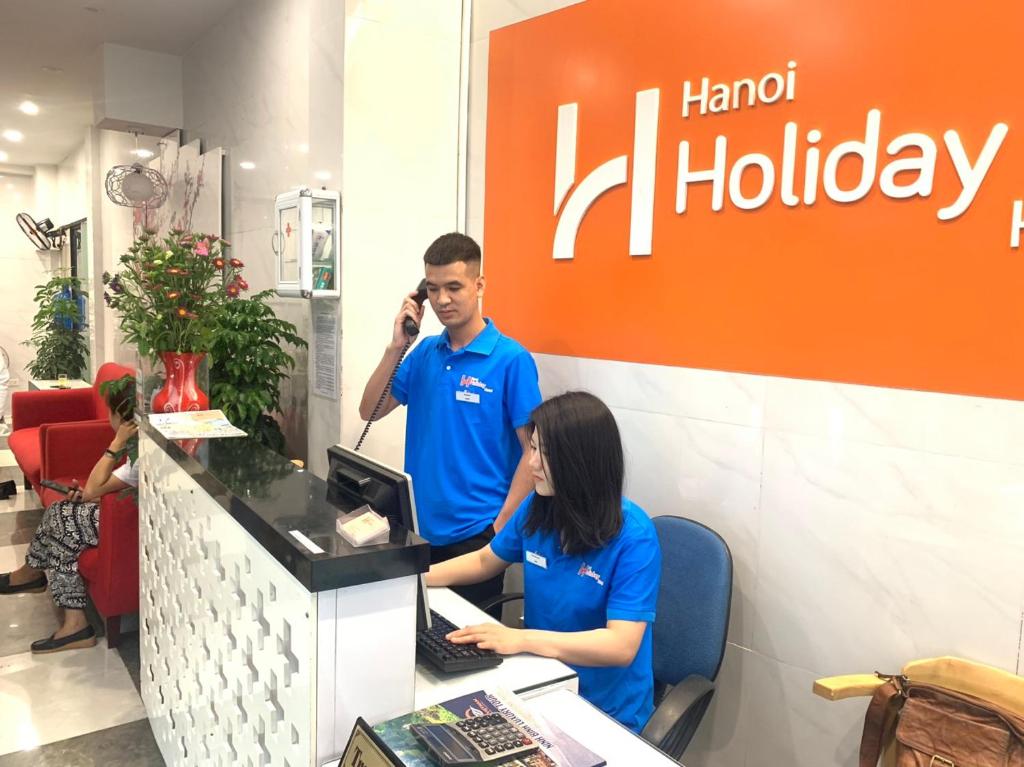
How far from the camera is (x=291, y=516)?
1486 mm

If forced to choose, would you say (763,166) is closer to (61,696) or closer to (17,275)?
(61,696)

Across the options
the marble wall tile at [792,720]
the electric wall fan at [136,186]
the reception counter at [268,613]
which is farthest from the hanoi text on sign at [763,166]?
the electric wall fan at [136,186]

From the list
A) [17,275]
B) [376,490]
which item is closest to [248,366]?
[376,490]

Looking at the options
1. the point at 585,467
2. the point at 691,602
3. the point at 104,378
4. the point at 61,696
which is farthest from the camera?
the point at 104,378

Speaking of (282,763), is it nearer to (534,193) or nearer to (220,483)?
(220,483)

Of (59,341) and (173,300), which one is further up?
(173,300)

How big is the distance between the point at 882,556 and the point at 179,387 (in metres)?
2.40

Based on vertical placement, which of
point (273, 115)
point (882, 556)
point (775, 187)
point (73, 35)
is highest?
point (73, 35)

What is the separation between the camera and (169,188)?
20.3 feet

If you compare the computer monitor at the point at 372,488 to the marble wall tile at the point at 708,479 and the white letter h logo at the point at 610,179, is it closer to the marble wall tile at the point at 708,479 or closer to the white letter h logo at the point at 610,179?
the marble wall tile at the point at 708,479

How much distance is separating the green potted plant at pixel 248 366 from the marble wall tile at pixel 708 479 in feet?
6.20

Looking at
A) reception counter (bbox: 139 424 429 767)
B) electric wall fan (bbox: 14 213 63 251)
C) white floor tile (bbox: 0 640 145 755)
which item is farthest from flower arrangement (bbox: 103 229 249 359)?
electric wall fan (bbox: 14 213 63 251)

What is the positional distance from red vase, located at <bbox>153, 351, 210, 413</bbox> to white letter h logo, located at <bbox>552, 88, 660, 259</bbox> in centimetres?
142

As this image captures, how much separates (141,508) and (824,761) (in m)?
2.46
